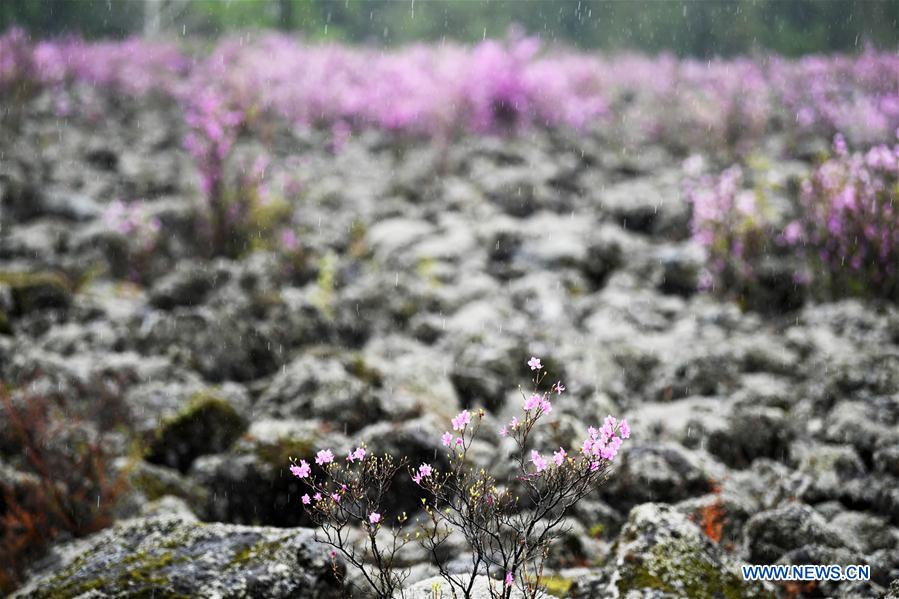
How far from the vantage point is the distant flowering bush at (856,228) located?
5.87 m

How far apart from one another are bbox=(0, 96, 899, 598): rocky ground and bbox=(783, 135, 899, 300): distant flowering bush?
0.94 ft

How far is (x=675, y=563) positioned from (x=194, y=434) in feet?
9.26

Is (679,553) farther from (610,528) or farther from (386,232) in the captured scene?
(386,232)

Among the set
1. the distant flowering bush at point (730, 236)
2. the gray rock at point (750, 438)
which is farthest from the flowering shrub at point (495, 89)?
the gray rock at point (750, 438)

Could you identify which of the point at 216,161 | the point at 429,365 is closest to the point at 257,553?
the point at 429,365

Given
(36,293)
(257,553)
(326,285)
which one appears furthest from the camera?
(326,285)

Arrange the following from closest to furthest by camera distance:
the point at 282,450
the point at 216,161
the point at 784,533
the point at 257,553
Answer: the point at 257,553
the point at 784,533
the point at 282,450
the point at 216,161

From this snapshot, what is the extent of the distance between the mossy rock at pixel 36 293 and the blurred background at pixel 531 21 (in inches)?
645

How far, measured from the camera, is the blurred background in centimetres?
2109

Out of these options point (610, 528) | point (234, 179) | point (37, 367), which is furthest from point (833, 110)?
point (37, 367)

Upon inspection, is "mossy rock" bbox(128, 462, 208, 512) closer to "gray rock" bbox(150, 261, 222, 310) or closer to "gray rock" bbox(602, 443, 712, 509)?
"gray rock" bbox(602, 443, 712, 509)

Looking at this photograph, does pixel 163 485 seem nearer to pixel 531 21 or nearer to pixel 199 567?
pixel 199 567

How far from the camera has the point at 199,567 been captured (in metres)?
2.46

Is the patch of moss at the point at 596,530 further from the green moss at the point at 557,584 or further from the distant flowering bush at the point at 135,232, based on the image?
the distant flowering bush at the point at 135,232
